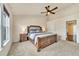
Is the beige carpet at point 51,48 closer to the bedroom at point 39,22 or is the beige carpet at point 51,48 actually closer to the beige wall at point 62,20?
the bedroom at point 39,22

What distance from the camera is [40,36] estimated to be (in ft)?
9.81

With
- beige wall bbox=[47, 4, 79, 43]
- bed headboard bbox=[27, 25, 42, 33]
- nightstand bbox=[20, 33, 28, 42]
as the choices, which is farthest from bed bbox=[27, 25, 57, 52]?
beige wall bbox=[47, 4, 79, 43]

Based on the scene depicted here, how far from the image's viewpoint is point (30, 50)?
8.98ft

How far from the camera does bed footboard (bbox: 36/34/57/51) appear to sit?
290 centimetres

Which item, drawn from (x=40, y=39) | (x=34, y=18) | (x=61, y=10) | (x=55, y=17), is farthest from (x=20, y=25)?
(x=61, y=10)

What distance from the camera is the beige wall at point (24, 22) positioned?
2.83m

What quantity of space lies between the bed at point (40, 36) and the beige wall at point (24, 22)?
0.40 ft

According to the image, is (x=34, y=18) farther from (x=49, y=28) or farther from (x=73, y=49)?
(x=73, y=49)

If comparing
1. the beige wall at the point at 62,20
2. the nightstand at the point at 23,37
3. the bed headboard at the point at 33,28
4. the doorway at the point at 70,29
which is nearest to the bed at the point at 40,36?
the bed headboard at the point at 33,28

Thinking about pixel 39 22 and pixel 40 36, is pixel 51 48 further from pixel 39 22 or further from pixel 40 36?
pixel 39 22

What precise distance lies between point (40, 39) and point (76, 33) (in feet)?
3.46

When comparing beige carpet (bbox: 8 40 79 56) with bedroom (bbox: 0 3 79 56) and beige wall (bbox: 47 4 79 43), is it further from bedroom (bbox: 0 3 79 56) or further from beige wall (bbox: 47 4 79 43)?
beige wall (bbox: 47 4 79 43)

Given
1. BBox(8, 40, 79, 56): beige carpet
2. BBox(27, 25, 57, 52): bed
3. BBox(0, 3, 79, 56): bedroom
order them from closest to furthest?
BBox(8, 40, 79, 56): beige carpet, BBox(0, 3, 79, 56): bedroom, BBox(27, 25, 57, 52): bed

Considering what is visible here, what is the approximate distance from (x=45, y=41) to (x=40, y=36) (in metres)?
0.20
